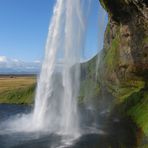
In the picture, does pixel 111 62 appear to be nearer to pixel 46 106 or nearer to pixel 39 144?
pixel 46 106

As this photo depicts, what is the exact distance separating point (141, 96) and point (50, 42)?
769 inches

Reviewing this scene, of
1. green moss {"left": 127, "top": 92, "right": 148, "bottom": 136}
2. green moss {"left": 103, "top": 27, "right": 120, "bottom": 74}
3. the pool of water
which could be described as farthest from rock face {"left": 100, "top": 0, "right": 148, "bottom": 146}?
green moss {"left": 103, "top": 27, "right": 120, "bottom": 74}

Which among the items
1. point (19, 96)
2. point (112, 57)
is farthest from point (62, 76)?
point (19, 96)

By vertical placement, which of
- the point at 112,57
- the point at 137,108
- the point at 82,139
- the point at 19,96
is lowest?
the point at 82,139

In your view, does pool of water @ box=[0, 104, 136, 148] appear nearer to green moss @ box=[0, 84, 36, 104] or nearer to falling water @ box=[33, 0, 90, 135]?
falling water @ box=[33, 0, 90, 135]

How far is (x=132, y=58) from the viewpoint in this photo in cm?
6844

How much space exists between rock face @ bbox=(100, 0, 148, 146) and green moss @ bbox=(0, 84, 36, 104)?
4083 centimetres

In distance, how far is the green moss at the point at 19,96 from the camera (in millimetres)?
113381

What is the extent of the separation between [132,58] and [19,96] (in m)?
57.9

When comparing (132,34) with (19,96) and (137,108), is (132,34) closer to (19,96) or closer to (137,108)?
(137,108)

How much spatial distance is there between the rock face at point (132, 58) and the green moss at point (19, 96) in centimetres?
4083

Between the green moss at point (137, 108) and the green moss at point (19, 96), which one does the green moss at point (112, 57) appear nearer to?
the green moss at point (137, 108)

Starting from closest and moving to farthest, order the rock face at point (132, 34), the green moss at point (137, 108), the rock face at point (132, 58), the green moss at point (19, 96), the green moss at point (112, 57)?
the green moss at point (137, 108)
the rock face at point (132, 58)
the rock face at point (132, 34)
the green moss at point (112, 57)
the green moss at point (19, 96)

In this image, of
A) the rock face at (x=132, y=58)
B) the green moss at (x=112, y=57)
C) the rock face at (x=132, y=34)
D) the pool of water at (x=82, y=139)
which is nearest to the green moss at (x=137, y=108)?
the rock face at (x=132, y=58)
